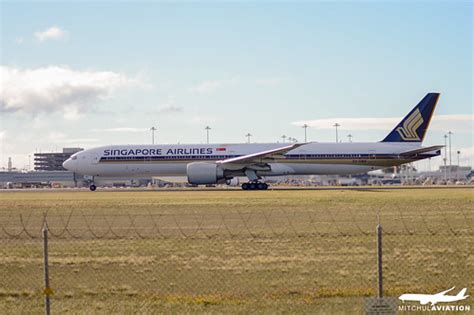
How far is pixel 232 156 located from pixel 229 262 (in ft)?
141

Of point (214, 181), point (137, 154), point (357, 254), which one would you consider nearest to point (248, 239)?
point (357, 254)

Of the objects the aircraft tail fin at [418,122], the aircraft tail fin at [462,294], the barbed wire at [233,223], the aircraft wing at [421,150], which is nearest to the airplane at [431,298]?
the aircraft tail fin at [462,294]

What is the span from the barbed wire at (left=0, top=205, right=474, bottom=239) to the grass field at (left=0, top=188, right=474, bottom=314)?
4 centimetres

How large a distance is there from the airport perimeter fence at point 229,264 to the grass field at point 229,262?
0.07 feet

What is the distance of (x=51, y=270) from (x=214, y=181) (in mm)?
40380

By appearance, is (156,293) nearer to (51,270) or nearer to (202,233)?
(51,270)

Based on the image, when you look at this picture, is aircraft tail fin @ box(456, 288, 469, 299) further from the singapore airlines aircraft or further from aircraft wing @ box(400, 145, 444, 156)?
aircraft wing @ box(400, 145, 444, 156)

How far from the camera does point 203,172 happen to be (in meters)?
54.4

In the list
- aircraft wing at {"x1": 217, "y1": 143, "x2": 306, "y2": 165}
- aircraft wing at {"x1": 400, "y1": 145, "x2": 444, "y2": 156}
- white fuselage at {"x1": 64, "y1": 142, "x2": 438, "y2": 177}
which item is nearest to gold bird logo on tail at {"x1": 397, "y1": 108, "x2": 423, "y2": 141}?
white fuselage at {"x1": 64, "y1": 142, "x2": 438, "y2": 177}

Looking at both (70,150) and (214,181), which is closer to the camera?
(214,181)

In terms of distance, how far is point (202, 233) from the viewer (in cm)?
2102

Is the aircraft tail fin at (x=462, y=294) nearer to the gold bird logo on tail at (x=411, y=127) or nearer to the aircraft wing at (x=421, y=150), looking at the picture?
the aircraft wing at (x=421, y=150)

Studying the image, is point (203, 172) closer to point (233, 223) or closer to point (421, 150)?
point (421, 150)

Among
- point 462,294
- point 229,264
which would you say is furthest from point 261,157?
point 462,294
